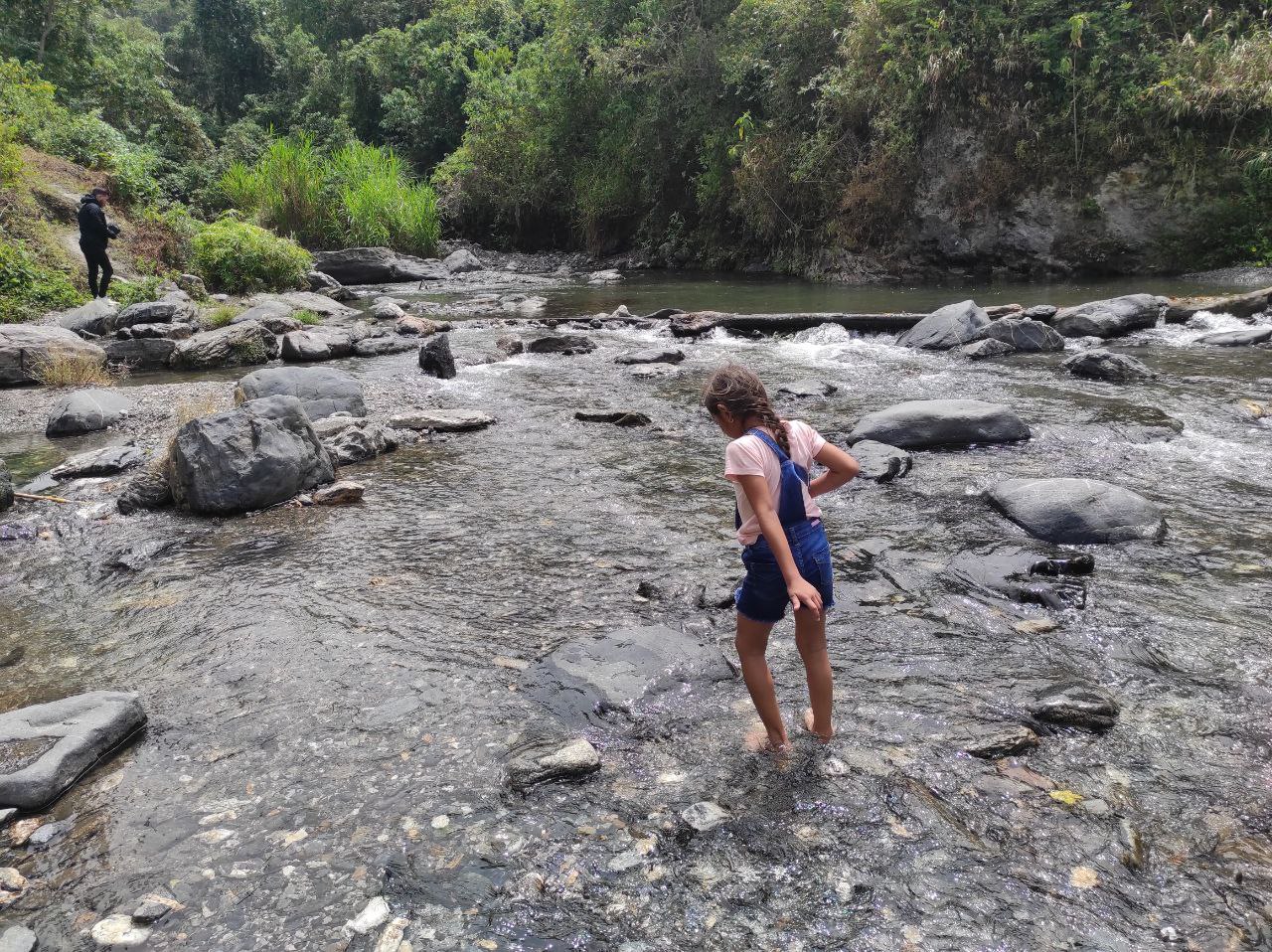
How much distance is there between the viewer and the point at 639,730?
3061 millimetres

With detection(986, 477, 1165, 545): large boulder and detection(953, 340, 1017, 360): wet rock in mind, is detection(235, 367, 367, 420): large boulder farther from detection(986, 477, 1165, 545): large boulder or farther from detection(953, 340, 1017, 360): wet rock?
detection(953, 340, 1017, 360): wet rock

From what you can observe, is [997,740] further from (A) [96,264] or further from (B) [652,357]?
(A) [96,264]

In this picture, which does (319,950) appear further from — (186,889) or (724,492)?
(724,492)

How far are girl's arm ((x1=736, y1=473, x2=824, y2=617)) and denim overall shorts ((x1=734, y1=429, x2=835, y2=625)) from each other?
10 centimetres

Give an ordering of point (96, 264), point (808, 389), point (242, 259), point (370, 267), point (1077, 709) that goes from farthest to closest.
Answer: point (370, 267) → point (242, 259) → point (96, 264) → point (808, 389) → point (1077, 709)

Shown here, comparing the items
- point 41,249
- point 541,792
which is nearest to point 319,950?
point 541,792

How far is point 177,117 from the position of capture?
29.8 m

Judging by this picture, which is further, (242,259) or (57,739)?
(242,259)

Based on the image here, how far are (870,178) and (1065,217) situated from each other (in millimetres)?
3903

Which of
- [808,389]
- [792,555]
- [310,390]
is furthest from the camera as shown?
[808,389]

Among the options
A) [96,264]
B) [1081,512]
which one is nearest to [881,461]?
[1081,512]

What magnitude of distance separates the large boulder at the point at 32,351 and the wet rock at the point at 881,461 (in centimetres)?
928

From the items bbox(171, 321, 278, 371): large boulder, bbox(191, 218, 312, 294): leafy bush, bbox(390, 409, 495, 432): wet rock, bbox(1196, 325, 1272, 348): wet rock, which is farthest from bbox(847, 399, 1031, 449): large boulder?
bbox(191, 218, 312, 294): leafy bush

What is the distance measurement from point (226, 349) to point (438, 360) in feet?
10.0
